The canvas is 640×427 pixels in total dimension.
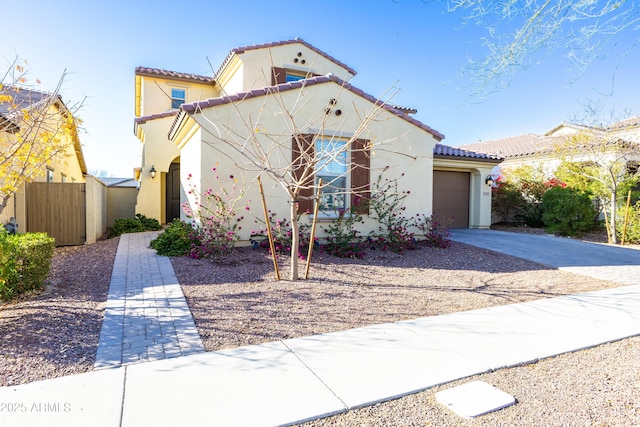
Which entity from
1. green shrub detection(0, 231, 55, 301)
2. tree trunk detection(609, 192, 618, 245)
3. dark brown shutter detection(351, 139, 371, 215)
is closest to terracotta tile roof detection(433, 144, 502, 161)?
tree trunk detection(609, 192, 618, 245)

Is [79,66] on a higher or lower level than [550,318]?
higher

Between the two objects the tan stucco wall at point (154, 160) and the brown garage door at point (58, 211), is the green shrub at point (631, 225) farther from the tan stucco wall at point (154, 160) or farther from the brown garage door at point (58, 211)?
the brown garage door at point (58, 211)

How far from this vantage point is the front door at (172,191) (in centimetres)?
1719

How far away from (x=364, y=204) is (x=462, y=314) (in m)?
5.35

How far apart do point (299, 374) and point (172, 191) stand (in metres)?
15.6

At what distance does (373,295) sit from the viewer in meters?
6.21

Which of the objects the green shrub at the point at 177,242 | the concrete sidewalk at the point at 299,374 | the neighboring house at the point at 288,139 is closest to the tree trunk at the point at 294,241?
the neighboring house at the point at 288,139

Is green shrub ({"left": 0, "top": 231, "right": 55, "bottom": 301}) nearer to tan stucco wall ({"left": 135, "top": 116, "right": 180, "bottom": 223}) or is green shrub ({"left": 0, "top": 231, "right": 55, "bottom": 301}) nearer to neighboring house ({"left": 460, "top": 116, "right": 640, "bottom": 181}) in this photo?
tan stucco wall ({"left": 135, "top": 116, "right": 180, "bottom": 223})

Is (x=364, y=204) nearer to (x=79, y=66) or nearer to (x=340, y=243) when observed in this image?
(x=340, y=243)

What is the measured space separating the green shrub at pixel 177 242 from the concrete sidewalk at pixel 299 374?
18.4ft

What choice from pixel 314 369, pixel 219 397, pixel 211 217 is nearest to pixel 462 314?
pixel 314 369

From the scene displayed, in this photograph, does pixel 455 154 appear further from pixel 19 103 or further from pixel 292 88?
pixel 19 103

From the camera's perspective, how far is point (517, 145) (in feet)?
80.6

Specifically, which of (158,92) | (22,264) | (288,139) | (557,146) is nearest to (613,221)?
(557,146)
